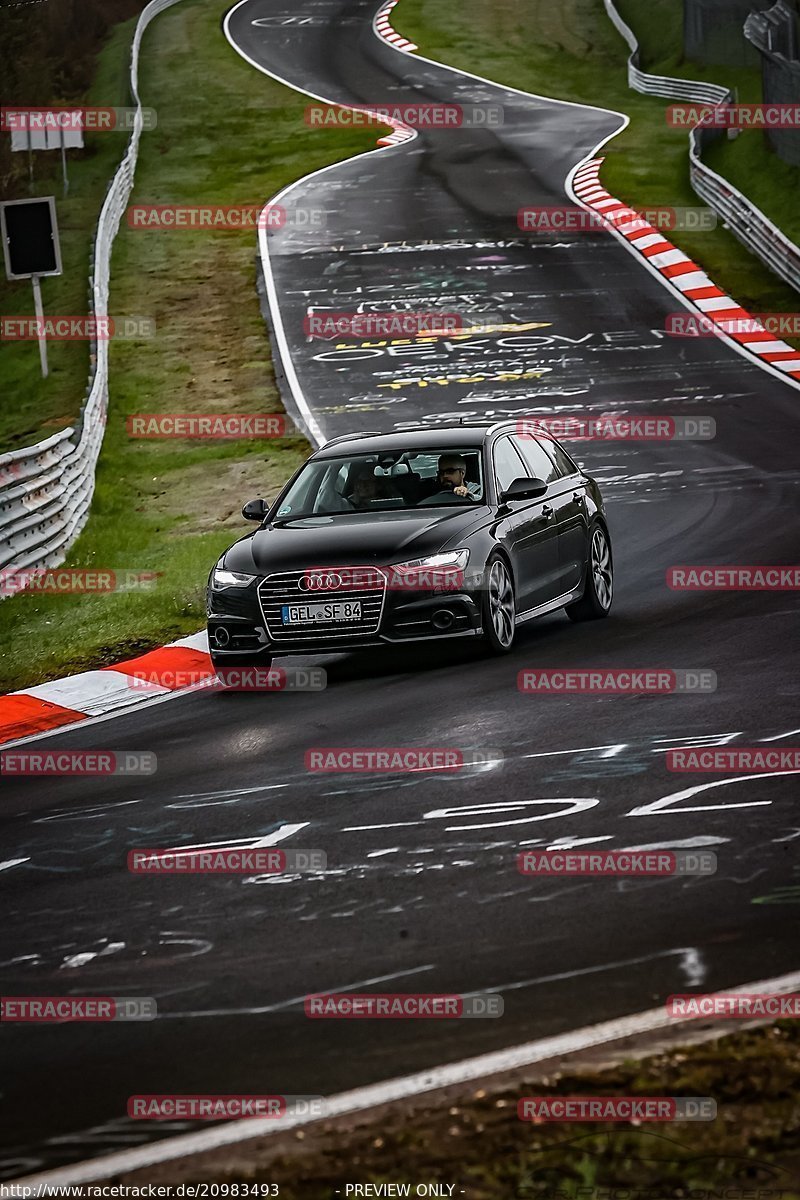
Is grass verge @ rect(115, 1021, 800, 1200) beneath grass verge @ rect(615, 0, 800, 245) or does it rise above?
above

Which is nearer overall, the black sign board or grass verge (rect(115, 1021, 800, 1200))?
grass verge (rect(115, 1021, 800, 1200))

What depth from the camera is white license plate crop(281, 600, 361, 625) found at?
38.9 ft

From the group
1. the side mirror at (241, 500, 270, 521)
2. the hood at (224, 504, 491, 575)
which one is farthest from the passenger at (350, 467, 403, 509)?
the side mirror at (241, 500, 270, 521)

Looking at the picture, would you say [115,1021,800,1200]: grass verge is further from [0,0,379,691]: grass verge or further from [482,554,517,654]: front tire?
[0,0,379,691]: grass verge

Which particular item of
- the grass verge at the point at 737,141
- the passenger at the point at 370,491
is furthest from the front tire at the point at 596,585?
the grass verge at the point at 737,141

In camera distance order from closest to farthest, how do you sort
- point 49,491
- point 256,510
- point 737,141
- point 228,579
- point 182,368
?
point 228,579
point 256,510
point 49,491
point 182,368
point 737,141

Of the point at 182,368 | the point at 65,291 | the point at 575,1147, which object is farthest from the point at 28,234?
the point at 575,1147

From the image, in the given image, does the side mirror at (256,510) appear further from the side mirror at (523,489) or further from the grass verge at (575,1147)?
the grass verge at (575,1147)

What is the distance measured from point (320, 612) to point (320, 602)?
64 mm

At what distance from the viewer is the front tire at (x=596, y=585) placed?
13703mm

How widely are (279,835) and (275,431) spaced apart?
16.1m

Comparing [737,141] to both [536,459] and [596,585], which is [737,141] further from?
[596,585]

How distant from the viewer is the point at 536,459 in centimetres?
1377

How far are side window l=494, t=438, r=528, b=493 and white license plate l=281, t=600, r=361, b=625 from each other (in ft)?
5.37
